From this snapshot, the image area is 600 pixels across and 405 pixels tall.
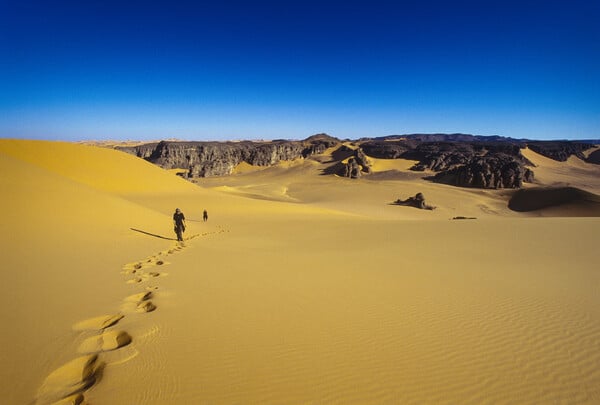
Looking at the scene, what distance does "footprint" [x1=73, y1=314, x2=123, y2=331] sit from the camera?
408 centimetres

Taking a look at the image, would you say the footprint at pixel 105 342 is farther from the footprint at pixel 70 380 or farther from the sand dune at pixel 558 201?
the sand dune at pixel 558 201

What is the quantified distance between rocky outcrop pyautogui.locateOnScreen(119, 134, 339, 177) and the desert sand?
53.8 metres

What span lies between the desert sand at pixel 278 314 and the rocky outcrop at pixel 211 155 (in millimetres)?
53789

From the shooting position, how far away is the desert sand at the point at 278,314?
3105 mm

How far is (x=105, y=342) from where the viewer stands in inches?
149

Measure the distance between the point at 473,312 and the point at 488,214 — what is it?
3268 centimetres

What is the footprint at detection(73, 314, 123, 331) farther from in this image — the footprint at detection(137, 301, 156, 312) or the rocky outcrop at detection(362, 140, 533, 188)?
the rocky outcrop at detection(362, 140, 533, 188)

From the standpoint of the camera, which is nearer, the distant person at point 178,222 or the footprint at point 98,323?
the footprint at point 98,323

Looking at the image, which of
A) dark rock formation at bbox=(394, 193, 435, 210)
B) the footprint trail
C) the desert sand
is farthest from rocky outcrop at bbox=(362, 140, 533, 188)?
the footprint trail

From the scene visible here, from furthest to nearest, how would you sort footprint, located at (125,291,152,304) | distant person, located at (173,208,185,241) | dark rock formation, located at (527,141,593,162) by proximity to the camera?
dark rock formation, located at (527,141,593,162), distant person, located at (173,208,185,241), footprint, located at (125,291,152,304)

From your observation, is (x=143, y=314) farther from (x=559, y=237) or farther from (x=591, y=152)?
(x=591, y=152)

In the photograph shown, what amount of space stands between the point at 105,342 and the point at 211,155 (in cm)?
6974

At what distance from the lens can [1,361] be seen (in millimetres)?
3205

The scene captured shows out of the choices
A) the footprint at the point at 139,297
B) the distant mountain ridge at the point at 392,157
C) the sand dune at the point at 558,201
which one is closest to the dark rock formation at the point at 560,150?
the distant mountain ridge at the point at 392,157
